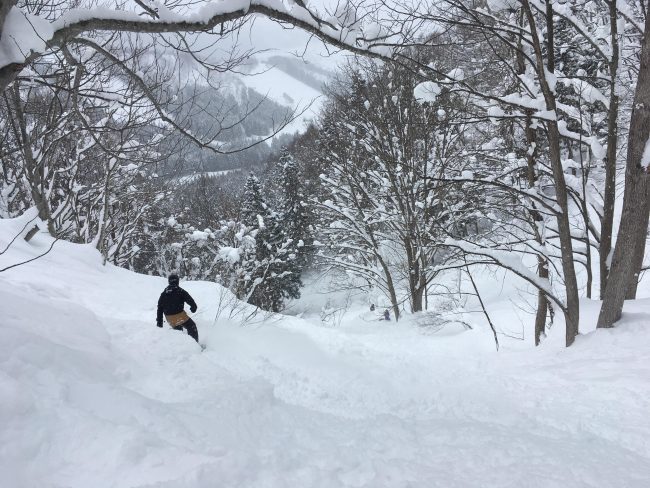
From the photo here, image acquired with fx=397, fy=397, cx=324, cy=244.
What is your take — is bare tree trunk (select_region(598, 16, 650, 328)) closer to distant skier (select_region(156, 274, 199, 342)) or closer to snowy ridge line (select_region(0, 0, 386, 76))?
snowy ridge line (select_region(0, 0, 386, 76))

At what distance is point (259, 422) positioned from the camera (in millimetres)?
3412

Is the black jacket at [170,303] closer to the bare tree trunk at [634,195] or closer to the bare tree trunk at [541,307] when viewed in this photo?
the bare tree trunk at [634,195]

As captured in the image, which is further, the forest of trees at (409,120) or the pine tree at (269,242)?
the pine tree at (269,242)

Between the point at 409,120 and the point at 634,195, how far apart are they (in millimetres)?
7434

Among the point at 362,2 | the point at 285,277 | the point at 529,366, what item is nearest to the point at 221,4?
the point at 362,2

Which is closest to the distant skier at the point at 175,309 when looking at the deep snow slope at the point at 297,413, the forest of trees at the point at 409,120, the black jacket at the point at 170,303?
the black jacket at the point at 170,303

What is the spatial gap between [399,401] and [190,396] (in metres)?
2.13

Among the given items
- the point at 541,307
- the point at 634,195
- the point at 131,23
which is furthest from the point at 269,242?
the point at 131,23

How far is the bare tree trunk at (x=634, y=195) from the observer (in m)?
4.00

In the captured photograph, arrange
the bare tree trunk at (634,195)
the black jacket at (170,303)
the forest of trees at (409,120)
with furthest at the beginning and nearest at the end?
the black jacket at (170,303) → the bare tree trunk at (634,195) → the forest of trees at (409,120)

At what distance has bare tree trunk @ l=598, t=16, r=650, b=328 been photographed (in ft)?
13.1

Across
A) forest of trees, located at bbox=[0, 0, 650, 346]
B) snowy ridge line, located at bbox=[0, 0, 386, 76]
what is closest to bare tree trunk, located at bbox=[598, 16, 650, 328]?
forest of trees, located at bbox=[0, 0, 650, 346]

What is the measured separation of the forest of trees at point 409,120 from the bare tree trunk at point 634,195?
0.01m

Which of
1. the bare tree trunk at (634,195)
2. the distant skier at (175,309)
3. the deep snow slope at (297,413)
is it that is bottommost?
the deep snow slope at (297,413)
